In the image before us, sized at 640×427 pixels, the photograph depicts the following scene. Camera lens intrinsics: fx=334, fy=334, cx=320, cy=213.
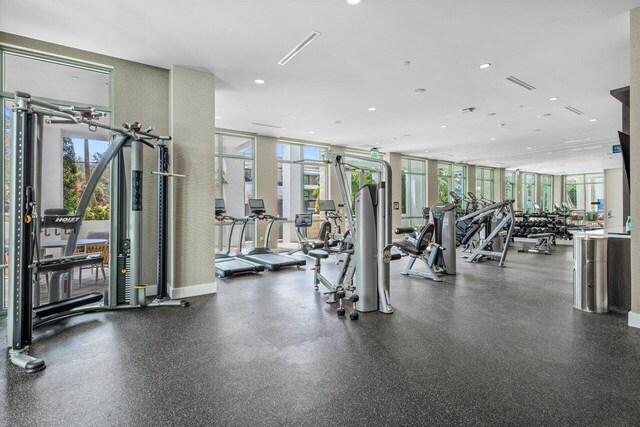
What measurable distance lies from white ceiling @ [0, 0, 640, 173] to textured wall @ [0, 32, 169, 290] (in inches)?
6.4

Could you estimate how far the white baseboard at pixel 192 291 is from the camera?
174 inches

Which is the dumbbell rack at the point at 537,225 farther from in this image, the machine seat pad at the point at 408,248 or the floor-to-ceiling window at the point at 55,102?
the floor-to-ceiling window at the point at 55,102

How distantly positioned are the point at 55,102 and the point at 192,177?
1704 millimetres

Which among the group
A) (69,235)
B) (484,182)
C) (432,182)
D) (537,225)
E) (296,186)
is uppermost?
(484,182)

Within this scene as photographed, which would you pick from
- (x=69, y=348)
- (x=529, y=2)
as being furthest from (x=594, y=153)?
(x=69, y=348)

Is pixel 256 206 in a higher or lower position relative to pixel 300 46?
lower

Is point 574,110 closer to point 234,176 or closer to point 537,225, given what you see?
point 537,225

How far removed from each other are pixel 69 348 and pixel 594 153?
15466mm

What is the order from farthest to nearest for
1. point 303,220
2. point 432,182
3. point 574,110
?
1. point 432,182
2. point 303,220
3. point 574,110

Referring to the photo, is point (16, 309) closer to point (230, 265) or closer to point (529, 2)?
point (230, 265)

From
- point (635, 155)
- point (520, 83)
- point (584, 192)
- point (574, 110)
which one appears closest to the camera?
point (635, 155)

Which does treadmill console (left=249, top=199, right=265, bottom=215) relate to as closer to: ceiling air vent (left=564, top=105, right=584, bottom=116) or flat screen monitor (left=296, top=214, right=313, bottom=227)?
flat screen monitor (left=296, top=214, right=313, bottom=227)

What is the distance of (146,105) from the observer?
4.49 m

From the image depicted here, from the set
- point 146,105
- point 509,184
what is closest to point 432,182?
point 509,184
